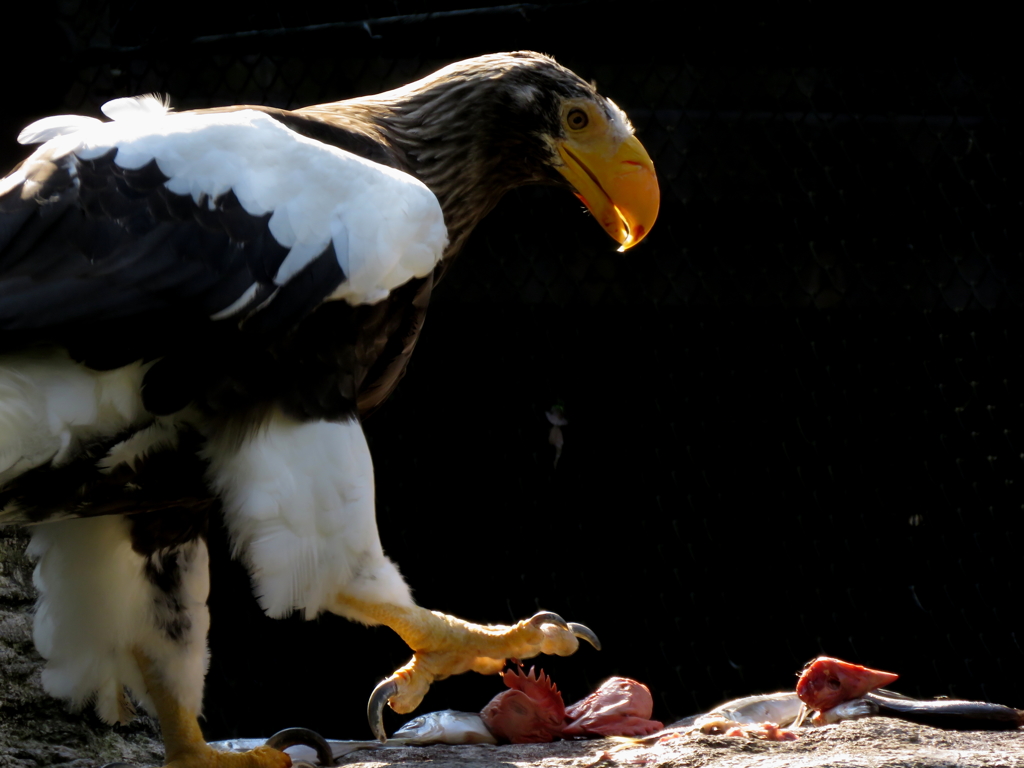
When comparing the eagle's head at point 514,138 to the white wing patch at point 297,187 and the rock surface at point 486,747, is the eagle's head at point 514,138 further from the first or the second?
the rock surface at point 486,747

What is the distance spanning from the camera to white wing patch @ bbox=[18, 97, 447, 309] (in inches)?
62.7

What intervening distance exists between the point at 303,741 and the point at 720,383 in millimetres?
1950

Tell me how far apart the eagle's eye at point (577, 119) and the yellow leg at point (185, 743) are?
4.04 ft

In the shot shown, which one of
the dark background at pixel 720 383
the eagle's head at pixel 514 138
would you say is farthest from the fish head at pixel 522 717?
the dark background at pixel 720 383

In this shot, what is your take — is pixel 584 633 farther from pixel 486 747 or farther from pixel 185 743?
pixel 185 743

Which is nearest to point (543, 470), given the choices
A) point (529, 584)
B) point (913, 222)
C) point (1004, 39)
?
point (529, 584)

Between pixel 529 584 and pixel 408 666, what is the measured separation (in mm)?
1858

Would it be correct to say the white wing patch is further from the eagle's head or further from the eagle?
the eagle's head

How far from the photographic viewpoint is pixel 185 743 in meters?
1.88

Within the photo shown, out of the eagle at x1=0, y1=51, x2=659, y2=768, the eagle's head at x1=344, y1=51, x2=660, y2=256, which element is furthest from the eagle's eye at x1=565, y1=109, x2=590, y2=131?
the eagle at x1=0, y1=51, x2=659, y2=768

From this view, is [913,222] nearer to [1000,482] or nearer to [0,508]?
[1000,482]

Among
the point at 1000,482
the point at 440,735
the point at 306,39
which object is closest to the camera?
the point at 440,735

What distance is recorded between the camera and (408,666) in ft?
5.57

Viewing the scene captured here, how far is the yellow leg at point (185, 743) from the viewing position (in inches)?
72.4
